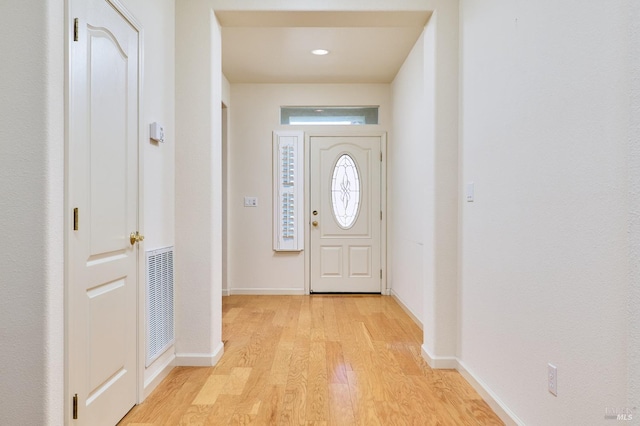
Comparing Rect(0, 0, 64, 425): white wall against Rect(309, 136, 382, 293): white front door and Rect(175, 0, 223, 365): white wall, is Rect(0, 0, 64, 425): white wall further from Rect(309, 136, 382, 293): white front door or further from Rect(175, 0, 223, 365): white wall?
Rect(309, 136, 382, 293): white front door

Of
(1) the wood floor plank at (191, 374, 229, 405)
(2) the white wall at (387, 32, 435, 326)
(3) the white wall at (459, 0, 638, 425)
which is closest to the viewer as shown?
(3) the white wall at (459, 0, 638, 425)

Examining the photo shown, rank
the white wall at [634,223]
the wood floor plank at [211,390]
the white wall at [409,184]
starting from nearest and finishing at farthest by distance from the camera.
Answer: the white wall at [634,223] → the wood floor plank at [211,390] → the white wall at [409,184]

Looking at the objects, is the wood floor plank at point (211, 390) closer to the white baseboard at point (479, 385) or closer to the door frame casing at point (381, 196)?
the white baseboard at point (479, 385)

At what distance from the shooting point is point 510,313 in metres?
2.12

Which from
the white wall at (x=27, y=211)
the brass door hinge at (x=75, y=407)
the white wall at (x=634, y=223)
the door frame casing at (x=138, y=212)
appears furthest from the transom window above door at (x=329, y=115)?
the white wall at (x=634, y=223)

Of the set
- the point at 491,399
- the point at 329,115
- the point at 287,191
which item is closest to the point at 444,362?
the point at 491,399

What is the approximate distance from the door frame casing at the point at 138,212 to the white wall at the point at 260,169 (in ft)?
10.4

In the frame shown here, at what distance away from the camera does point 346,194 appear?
5668 millimetres

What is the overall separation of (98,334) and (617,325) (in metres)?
2.01

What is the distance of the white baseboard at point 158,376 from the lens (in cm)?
246

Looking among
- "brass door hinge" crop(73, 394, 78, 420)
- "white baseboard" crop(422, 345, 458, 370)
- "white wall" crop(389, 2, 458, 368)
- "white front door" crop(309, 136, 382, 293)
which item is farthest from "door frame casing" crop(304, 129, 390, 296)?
"brass door hinge" crop(73, 394, 78, 420)

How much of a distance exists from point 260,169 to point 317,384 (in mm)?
3443

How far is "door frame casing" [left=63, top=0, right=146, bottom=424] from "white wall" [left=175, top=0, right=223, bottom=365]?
1.85 feet

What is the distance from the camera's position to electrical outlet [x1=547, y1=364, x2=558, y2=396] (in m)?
1.72
